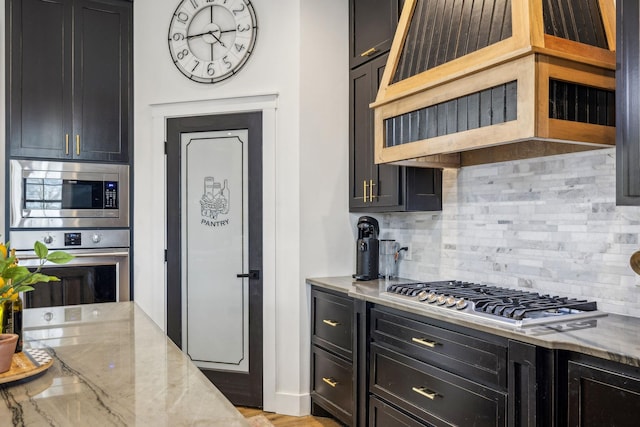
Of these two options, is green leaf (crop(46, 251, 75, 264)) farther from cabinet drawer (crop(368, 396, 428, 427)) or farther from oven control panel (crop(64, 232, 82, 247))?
oven control panel (crop(64, 232, 82, 247))

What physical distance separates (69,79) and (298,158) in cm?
175

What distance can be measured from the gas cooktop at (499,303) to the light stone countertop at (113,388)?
1.17 m

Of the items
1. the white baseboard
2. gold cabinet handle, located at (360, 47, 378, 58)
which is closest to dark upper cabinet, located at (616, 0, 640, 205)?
gold cabinet handle, located at (360, 47, 378, 58)

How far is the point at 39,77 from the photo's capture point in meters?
3.62

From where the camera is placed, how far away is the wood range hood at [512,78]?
6.38 feet

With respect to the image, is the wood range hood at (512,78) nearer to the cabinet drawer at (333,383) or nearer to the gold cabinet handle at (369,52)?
the gold cabinet handle at (369,52)

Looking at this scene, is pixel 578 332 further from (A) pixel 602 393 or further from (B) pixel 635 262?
(B) pixel 635 262

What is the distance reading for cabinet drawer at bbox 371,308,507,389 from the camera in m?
1.97

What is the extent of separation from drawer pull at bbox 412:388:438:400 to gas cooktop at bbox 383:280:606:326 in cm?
38

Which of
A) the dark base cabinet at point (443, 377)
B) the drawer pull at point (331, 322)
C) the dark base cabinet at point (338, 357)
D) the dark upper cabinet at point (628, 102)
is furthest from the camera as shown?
the drawer pull at point (331, 322)

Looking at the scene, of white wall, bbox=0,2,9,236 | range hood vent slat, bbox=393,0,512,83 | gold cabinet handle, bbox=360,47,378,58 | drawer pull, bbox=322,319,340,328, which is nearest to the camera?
range hood vent slat, bbox=393,0,512,83

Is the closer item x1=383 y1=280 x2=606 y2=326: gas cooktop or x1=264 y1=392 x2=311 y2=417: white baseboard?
x1=383 y1=280 x2=606 y2=326: gas cooktop

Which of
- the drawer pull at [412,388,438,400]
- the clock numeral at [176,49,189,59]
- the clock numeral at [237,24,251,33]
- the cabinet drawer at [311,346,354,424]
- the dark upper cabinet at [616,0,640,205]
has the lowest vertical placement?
the cabinet drawer at [311,346,354,424]

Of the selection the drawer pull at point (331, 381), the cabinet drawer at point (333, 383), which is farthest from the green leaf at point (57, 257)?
the drawer pull at point (331, 381)
